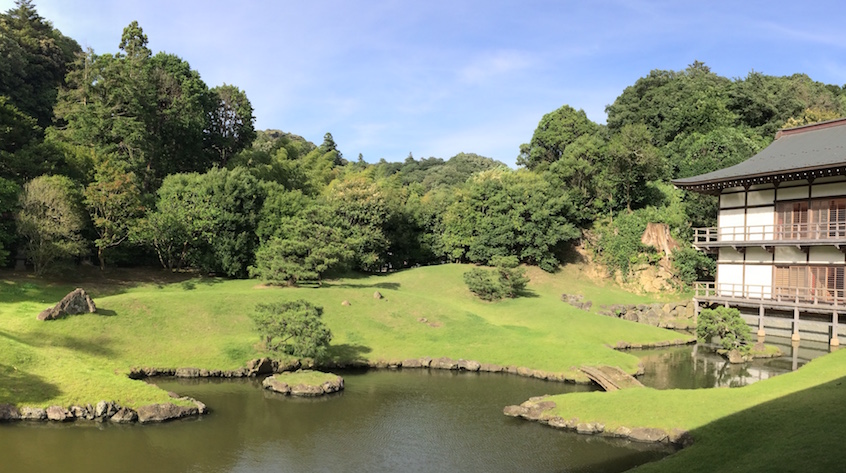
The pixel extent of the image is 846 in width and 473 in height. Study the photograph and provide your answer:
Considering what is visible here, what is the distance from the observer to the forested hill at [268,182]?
35.6m

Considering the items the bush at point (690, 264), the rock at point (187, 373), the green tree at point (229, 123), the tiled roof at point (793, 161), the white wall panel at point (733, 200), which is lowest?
the rock at point (187, 373)

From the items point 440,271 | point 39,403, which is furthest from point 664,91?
point 39,403

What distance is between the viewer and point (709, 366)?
26.5m

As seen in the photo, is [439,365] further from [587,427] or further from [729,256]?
[729,256]

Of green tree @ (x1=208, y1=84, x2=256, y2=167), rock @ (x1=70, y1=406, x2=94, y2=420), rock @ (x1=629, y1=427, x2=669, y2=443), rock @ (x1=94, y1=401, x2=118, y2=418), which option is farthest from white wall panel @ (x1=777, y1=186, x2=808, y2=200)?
green tree @ (x1=208, y1=84, x2=256, y2=167)

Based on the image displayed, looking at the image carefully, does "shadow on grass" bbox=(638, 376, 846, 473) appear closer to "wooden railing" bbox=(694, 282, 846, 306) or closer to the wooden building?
"wooden railing" bbox=(694, 282, 846, 306)

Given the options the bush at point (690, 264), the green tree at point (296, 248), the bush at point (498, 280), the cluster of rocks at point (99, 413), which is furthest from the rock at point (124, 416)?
the bush at point (690, 264)

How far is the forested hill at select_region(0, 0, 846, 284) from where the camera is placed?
35.6 metres

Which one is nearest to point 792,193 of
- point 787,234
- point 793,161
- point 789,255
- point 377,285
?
point 793,161

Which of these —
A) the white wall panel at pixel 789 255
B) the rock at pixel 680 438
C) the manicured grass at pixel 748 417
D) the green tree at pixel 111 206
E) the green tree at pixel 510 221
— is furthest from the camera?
the green tree at pixel 510 221

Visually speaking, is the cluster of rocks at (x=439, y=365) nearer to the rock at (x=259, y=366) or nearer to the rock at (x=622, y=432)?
the rock at (x=259, y=366)

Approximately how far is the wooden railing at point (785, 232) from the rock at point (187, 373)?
33376 mm

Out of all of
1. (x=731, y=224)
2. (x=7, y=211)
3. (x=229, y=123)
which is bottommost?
(x=7, y=211)

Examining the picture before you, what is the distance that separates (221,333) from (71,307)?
269 inches
